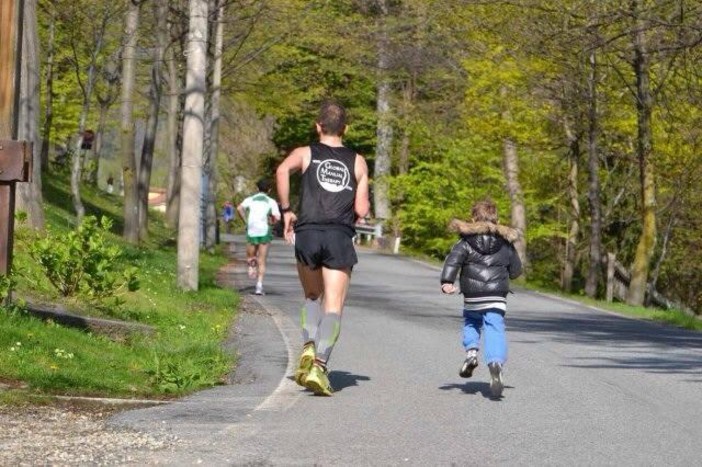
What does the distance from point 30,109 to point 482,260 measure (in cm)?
1164

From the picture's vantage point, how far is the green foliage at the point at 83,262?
15.1m

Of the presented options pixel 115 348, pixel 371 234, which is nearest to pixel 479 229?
pixel 115 348

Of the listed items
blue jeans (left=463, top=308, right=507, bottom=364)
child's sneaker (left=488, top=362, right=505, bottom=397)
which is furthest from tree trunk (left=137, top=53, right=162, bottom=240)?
child's sneaker (left=488, top=362, right=505, bottom=397)

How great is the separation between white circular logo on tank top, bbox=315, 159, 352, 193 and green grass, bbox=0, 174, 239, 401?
6.07 ft

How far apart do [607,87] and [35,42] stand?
17.0 meters

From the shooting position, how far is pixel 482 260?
451 inches

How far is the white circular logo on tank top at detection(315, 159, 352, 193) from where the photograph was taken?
1077cm

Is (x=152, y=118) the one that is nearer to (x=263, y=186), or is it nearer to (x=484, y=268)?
(x=263, y=186)

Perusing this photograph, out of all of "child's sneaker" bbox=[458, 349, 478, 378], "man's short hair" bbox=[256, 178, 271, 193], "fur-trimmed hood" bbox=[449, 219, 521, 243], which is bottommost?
"child's sneaker" bbox=[458, 349, 478, 378]

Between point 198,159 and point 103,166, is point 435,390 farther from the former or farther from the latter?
point 103,166

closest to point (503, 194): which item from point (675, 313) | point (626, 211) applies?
point (626, 211)

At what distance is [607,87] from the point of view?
3541 centimetres

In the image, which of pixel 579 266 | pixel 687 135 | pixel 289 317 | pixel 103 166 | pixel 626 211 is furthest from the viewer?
pixel 103 166

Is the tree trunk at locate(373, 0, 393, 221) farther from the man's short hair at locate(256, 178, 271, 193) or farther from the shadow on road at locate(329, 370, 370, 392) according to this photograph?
the shadow on road at locate(329, 370, 370, 392)
